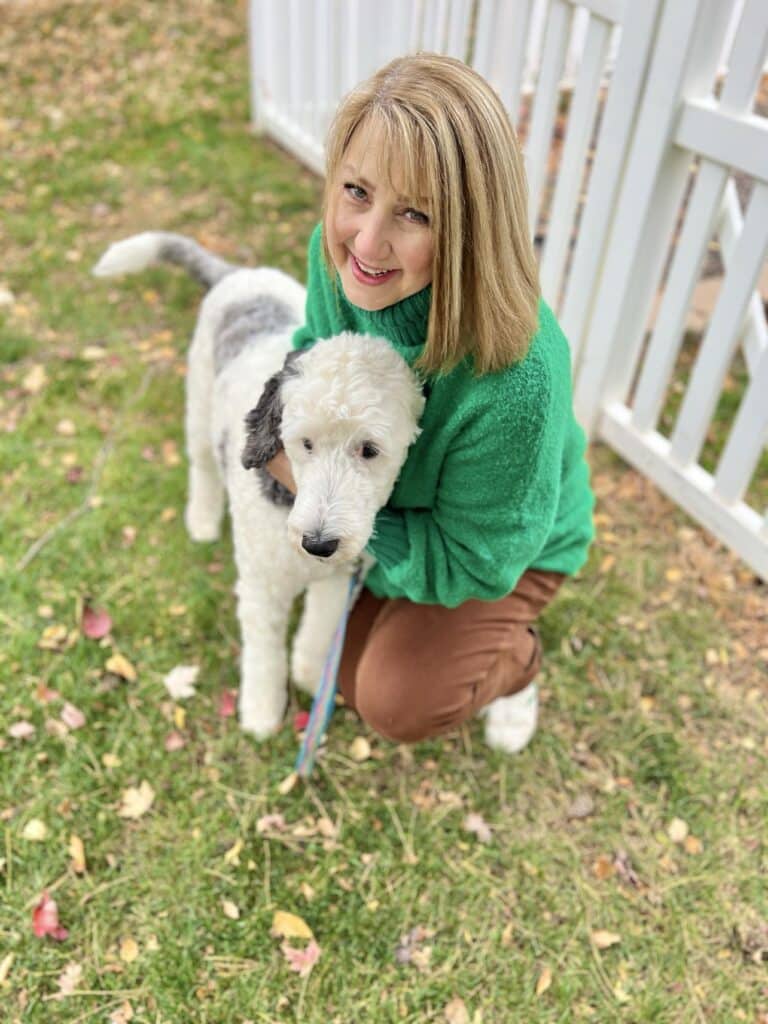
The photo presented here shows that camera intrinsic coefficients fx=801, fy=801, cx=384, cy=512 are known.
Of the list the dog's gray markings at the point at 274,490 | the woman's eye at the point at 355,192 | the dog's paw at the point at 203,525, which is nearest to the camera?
the woman's eye at the point at 355,192

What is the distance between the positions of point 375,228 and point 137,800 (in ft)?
5.77

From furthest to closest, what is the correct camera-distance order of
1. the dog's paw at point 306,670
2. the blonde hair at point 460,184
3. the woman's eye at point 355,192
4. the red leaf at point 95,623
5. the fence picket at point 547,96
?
the fence picket at point 547,96, the red leaf at point 95,623, the dog's paw at point 306,670, the woman's eye at point 355,192, the blonde hair at point 460,184

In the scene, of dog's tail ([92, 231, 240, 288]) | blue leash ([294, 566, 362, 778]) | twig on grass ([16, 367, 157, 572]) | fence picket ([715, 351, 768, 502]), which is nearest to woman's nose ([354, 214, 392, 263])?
blue leash ([294, 566, 362, 778])

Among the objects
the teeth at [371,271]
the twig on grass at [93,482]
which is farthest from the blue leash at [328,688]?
the twig on grass at [93,482]

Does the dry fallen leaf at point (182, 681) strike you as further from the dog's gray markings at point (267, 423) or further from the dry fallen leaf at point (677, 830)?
the dry fallen leaf at point (677, 830)

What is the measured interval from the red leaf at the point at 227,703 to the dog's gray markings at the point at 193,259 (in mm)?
1358

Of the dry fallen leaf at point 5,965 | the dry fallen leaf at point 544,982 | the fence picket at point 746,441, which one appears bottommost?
the dry fallen leaf at point 544,982

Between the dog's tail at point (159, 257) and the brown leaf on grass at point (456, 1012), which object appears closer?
the brown leaf on grass at point (456, 1012)

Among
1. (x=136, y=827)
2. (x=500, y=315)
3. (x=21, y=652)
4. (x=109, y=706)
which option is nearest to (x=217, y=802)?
(x=136, y=827)

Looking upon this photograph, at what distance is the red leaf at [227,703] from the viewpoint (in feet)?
8.37

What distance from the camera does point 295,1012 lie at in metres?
1.97

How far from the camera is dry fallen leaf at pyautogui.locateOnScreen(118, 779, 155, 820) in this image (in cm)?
230

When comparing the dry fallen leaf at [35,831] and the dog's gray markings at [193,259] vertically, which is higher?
the dog's gray markings at [193,259]

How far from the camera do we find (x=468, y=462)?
5.68 feet
